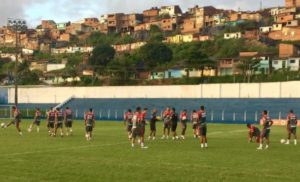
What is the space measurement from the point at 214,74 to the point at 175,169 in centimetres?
9778

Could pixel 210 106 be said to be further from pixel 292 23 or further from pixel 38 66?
pixel 38 66

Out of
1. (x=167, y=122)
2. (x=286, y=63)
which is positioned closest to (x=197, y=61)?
(x=286, y=63)

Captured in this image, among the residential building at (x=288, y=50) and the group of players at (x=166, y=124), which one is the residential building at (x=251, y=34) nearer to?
the residential building at (x=288, y=50)

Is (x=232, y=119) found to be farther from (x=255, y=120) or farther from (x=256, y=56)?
(x=256, y=56)

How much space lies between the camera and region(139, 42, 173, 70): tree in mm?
129125

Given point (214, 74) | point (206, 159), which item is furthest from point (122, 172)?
point (214, 74)

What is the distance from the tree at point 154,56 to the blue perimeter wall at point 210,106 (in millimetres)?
33956

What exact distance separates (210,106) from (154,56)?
48896 millimetres

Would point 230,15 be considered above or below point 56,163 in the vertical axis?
above

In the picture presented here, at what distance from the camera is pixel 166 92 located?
97.6 metres

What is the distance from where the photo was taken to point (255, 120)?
2438 inches

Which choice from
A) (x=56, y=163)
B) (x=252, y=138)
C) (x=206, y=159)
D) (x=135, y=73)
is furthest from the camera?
(x=135, y=73)

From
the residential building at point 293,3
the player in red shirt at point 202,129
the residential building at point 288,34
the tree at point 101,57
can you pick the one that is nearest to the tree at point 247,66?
the residential building at point 288,34

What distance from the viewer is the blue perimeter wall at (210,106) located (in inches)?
2740
